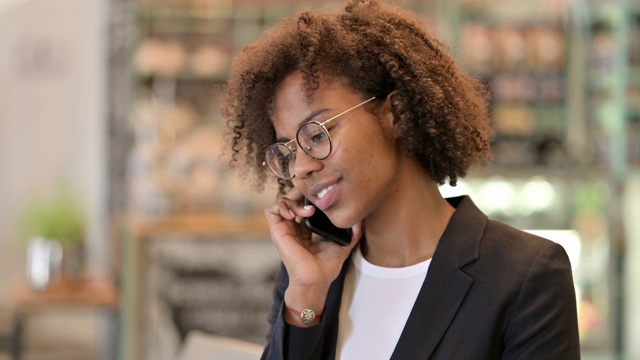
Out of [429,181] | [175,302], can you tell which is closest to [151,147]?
[175,302]

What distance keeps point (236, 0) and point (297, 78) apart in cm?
551

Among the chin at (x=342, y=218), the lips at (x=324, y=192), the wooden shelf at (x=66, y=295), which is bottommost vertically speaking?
the wooden shelf at (x=66, y=295)

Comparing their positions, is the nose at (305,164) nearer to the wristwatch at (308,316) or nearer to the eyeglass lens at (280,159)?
the eyeglass lens at (280,159)

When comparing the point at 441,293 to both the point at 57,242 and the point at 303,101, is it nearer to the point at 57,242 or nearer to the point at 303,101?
the point at 303,101

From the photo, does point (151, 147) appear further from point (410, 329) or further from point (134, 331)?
point (410, 329)

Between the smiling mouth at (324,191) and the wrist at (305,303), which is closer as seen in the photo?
the smiling mouth at (324,191)

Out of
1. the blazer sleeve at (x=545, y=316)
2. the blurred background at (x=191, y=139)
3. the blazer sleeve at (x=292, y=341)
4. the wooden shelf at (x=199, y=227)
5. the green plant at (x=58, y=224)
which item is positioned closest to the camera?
the blazer sleeve at (x=545, y=316)

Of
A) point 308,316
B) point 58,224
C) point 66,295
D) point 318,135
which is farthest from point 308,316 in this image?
point 58,224

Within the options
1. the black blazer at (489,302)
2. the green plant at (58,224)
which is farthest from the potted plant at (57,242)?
the black blazer at (489,302)

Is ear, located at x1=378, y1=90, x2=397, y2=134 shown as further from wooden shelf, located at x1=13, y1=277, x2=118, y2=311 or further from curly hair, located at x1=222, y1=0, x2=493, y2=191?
wooden shelf, located at x1=13, y1=277, x2=118, y2=311

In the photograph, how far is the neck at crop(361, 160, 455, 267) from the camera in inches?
75.8

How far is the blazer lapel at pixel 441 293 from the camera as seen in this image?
1.83 m

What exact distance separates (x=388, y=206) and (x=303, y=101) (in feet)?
0.89

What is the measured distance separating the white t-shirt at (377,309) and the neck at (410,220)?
3 centimetres
